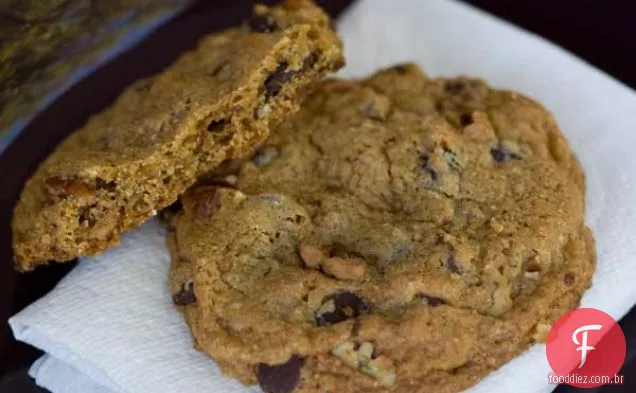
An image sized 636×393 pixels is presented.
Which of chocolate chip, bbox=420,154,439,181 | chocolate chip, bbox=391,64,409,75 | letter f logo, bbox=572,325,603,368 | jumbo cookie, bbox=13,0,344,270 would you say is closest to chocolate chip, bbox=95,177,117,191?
jumbo cookie, bbox=13,0,344,270

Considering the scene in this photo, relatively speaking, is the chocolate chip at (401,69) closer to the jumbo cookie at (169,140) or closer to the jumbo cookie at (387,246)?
the jumbo cookie at (387,246)

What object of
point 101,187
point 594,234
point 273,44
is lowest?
point 594,234

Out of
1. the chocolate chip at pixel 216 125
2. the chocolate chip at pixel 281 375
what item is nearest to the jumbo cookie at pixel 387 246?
the chocolate chip at pixel 281 375

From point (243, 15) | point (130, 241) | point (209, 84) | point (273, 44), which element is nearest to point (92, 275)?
point (130, 241)

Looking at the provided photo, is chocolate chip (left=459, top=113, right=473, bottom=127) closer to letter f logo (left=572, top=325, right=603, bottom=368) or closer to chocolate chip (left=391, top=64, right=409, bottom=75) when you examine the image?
chocolate chip (left=391, top=64, right=409, bottom=75)

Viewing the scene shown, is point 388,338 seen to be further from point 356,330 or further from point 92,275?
point 92,275

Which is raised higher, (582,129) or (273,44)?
(273,44)

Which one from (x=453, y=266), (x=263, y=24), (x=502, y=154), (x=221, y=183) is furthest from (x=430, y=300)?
(x=263, y=24)
